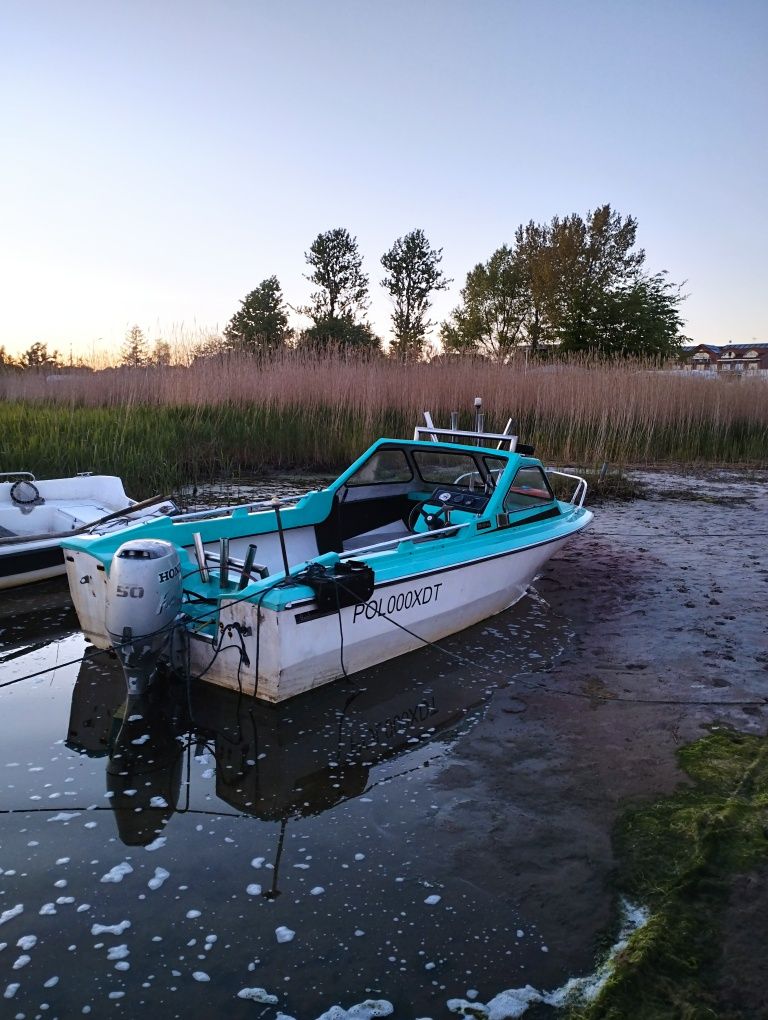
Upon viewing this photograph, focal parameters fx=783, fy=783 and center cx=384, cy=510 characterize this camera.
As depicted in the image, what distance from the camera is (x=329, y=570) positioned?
4180 mm

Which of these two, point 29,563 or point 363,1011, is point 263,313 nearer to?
point 29,563

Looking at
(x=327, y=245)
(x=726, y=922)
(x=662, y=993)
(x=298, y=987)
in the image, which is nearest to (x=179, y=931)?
(x=298, y=987)

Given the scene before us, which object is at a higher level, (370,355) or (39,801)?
(370,355)

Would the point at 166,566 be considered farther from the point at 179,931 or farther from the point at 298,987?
the point at 298,987

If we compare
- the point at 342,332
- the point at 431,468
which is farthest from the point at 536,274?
the point at 431,468

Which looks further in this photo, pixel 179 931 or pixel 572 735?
pixel 572 735

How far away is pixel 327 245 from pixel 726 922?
124 ft

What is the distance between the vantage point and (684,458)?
556 inches

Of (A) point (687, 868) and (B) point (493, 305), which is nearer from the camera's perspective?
(A) point (687, 868)

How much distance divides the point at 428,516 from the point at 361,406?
7.03 m

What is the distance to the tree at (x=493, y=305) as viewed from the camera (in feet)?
128

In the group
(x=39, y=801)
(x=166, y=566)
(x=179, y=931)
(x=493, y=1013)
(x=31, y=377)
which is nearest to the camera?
(x=493, y=1013)

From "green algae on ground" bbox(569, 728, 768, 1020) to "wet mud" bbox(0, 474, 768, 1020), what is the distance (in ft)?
0.25

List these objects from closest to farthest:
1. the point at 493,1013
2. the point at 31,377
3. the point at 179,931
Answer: the point at 493,1013, the point at 179,931, the point at 31,377
